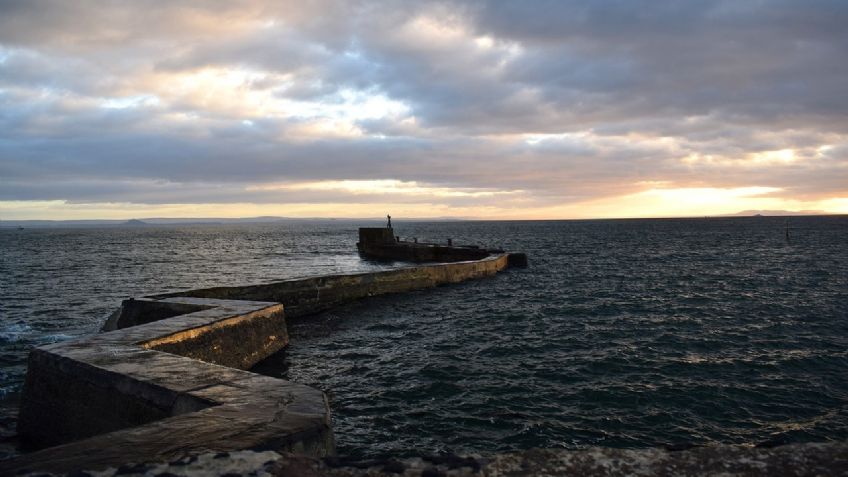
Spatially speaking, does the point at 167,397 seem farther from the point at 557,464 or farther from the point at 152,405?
the point at 557,464

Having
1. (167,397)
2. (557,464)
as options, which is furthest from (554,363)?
(557,464)

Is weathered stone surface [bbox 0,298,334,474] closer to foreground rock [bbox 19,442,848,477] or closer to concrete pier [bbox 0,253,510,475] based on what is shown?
concrete pier [bbox 0,253,510,475]

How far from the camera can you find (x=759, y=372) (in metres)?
11.0

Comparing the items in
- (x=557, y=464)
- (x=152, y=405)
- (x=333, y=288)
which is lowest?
(x=333, y=288)

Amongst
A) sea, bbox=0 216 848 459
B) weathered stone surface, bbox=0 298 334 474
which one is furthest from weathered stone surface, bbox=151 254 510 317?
weathered stone surface, bbox=0 298 334 474

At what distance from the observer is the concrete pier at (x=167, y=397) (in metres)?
3.87

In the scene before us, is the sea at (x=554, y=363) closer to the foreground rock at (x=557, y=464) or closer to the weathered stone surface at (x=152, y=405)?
the foreground rock at (x=557, y=464)

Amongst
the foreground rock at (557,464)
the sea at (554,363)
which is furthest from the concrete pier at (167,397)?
the foreground rock at (557,464)

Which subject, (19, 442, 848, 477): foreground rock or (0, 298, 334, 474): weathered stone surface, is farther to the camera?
(0, 298, 334, 474): weathered stone surface

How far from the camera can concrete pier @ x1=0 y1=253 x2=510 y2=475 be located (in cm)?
387

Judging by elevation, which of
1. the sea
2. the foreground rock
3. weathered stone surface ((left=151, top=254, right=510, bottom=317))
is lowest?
the sea

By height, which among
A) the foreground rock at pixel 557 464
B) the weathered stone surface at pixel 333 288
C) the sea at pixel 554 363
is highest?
the foreground rock at pixel 557 464

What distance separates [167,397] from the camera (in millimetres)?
5566

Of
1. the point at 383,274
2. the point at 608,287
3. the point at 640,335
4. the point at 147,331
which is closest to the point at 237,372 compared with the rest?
the point at 147,331
